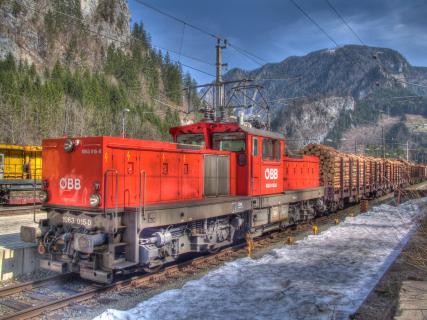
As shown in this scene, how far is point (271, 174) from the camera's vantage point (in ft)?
42.7

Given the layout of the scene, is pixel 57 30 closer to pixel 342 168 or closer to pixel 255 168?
pixel 342 168

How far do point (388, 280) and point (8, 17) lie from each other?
90164mm

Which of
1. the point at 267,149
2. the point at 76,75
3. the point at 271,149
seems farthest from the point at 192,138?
the point at 76,75

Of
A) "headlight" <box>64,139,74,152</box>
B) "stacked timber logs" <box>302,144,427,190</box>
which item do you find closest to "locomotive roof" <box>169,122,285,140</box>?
"headlight" <box>64,139,74,152</box>

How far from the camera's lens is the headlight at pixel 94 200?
7418 millimetres

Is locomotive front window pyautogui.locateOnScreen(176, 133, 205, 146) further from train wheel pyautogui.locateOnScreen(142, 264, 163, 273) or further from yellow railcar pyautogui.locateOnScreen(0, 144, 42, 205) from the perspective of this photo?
yellow railcar pyautogui.locateOnScreen(0, 144, 42, 205)

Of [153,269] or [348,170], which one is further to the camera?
[348,170]

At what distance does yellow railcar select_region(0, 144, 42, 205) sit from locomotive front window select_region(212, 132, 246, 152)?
49.3 ft

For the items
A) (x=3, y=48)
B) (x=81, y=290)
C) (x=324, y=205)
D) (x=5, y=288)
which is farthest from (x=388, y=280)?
(x=3, y=48)

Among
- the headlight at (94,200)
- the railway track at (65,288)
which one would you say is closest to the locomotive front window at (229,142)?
the railway track at (65,288)

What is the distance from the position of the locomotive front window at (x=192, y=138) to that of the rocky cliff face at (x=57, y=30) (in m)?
63.7

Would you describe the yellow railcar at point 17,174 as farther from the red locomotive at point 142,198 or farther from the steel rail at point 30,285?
the steel rail at point 30,285

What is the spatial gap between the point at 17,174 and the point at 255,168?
19120 millimetres

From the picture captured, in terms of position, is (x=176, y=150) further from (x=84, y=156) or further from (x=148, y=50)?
(x=148, y=50)
